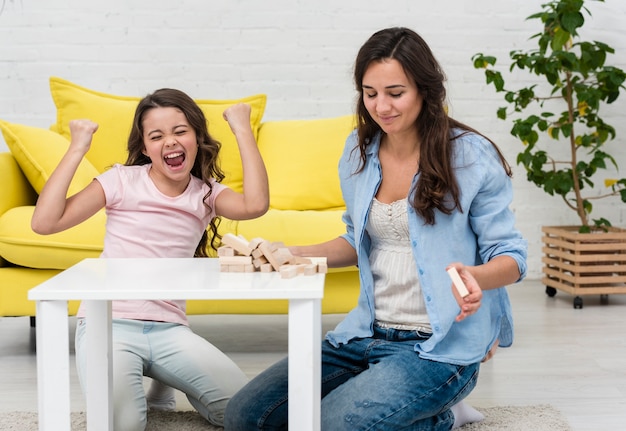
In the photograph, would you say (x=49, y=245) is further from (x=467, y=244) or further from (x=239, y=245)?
(x=467, y=244)

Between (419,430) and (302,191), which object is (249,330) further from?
(419,430)

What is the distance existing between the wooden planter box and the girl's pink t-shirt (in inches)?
82.0

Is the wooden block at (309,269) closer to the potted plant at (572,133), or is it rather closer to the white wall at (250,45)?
the potted plant at (572,133)

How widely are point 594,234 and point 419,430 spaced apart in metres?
2.17

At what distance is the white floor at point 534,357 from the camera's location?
2227 millimetres

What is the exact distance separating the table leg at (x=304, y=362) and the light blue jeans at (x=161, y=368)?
529 millimetres

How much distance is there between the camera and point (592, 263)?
3646 mm

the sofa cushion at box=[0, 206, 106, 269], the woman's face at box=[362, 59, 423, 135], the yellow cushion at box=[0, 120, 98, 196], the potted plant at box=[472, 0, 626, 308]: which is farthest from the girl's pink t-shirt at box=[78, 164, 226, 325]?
the potted plant at box=[472, 0, 626, 308]

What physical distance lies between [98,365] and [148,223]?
41 cm

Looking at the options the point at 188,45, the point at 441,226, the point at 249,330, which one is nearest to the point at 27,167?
the point at 249,330

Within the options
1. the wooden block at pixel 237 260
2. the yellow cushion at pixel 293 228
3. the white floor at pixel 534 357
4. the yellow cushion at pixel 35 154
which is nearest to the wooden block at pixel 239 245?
the wooden block at pixel 237 260

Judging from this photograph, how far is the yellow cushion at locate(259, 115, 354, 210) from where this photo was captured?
125 inches

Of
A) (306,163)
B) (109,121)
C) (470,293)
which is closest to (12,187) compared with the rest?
(109,121)

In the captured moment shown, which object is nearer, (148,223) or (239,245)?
(239,245)
